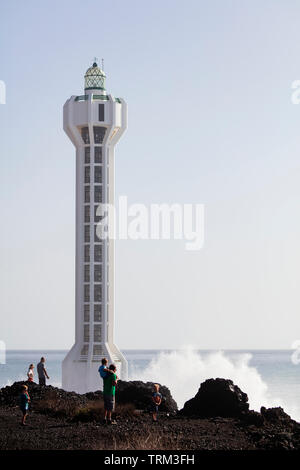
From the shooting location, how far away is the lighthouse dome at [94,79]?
59844 mm

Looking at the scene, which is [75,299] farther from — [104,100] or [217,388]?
[217,388]

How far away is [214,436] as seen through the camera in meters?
21.8

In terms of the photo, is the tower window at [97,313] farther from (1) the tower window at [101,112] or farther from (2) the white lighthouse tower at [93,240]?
(1) the tower window at [101,112]

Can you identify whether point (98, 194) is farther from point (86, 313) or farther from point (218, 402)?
point (218, 402)

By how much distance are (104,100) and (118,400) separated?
104 feet

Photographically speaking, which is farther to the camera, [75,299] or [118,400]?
[75,299]

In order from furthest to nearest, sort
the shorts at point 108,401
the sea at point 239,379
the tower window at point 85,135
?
the sea at point 239,379, the tower window at point 85,135, the shorts at point 108,401

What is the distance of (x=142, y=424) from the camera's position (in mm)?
23688

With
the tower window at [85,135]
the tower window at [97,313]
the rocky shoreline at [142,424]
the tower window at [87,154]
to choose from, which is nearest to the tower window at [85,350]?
the tower window at [97,313]

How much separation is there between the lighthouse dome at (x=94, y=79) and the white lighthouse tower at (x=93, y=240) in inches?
100

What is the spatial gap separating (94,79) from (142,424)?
39885 millimetres

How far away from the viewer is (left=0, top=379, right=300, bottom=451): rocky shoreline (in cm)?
2005

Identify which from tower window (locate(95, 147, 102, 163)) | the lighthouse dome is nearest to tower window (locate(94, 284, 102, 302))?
tower window (locate(95, 147, 102, 163))
